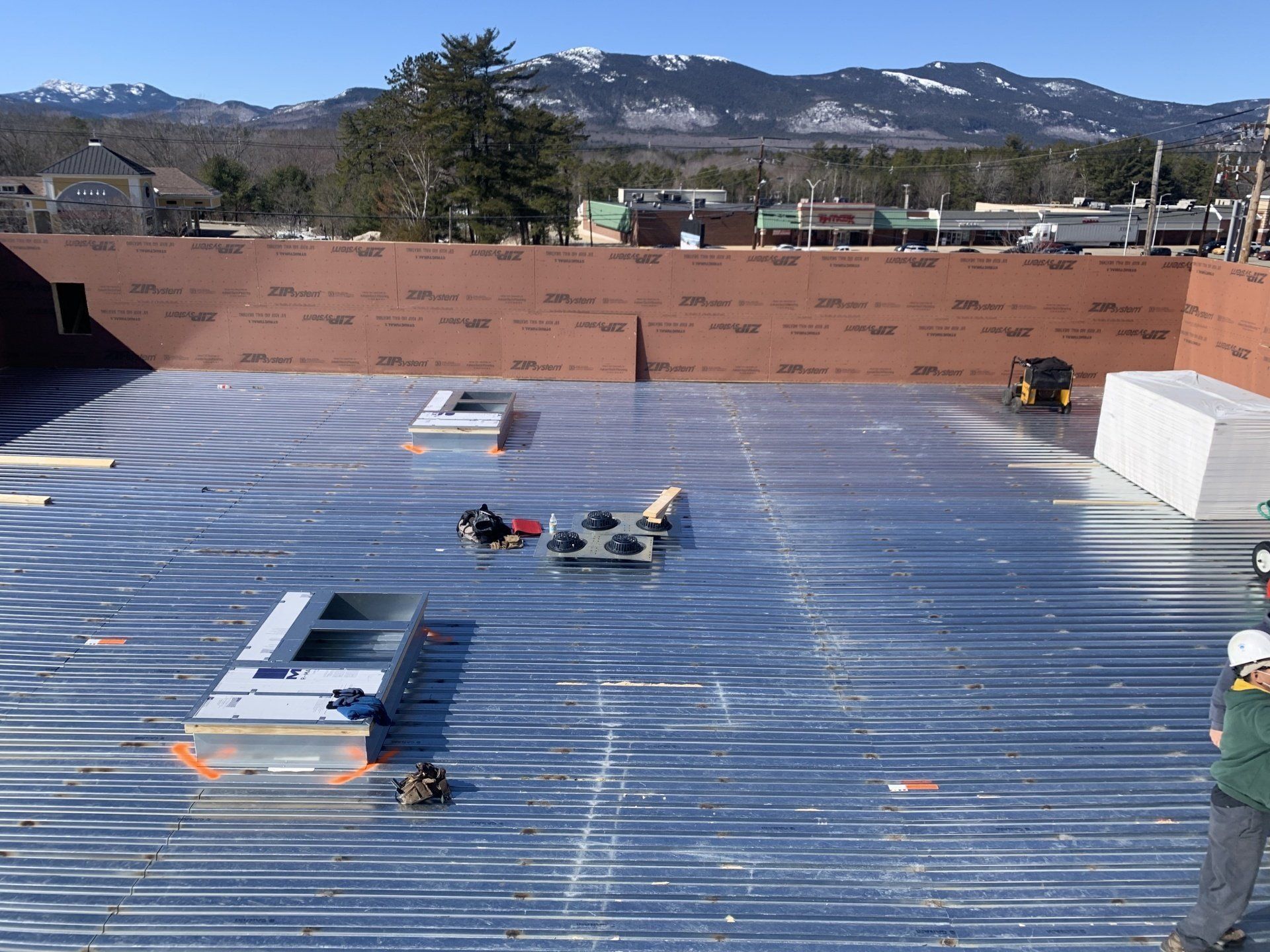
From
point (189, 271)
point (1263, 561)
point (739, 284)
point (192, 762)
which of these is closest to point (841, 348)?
point (739, 284)

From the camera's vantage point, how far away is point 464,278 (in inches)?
572

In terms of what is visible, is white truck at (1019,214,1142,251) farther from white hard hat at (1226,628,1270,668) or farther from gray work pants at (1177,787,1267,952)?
gray work pants at (1177,787,1267,952)

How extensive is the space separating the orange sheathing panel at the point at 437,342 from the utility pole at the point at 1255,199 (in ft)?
38.8

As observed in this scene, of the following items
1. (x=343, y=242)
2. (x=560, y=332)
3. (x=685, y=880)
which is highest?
(x=343, y=242)

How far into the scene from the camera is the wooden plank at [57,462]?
9.92 metres

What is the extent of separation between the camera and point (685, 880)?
432cm

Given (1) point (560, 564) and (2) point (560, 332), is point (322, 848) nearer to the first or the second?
(1) point (560, 564)

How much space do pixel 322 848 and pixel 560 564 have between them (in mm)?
3695

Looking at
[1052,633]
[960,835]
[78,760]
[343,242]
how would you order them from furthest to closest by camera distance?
[343,242] < [1052,633] < [78,760] < [960,835]

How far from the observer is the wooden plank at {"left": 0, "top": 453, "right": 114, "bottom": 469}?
32.6ft

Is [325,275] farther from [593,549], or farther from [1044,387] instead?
[1044,387]

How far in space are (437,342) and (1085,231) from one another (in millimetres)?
57310

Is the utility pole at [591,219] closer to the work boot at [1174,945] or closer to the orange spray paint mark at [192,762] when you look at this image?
the orange spray paint mark at [192,762]

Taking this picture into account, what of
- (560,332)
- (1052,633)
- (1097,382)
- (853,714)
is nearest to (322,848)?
(853,714)
